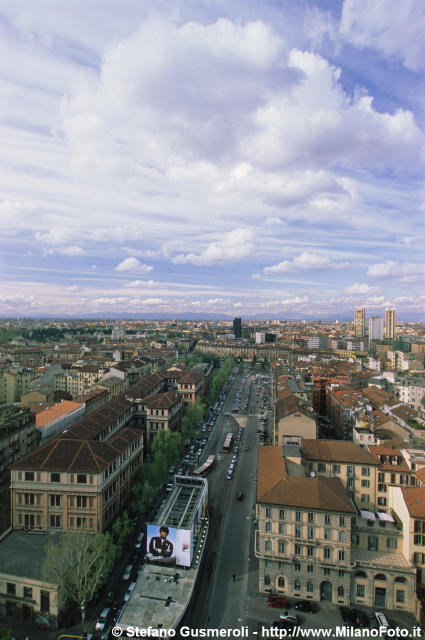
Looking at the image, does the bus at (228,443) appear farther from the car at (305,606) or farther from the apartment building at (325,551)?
the car at (305,606)

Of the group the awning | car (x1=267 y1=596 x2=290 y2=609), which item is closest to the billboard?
car (x1=267 y1=596 x2=290 y2=609)

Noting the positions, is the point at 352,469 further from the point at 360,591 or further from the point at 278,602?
the point at 278,602

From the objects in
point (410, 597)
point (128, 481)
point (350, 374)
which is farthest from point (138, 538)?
point (350, 374)

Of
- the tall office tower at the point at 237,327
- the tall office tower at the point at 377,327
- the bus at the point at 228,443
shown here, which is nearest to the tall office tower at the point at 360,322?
the tall office tower at the point at 377,327

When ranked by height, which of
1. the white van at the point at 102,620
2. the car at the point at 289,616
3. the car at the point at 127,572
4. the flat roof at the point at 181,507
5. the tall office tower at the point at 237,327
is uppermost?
the tall office tower at the point at 237,327

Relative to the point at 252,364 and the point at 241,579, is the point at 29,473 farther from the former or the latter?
the point at 252,364

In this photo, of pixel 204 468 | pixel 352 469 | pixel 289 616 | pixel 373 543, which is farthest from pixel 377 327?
pixel 289 616

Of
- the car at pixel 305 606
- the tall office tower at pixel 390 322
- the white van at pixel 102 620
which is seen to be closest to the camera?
the white van at pixel 102 620
